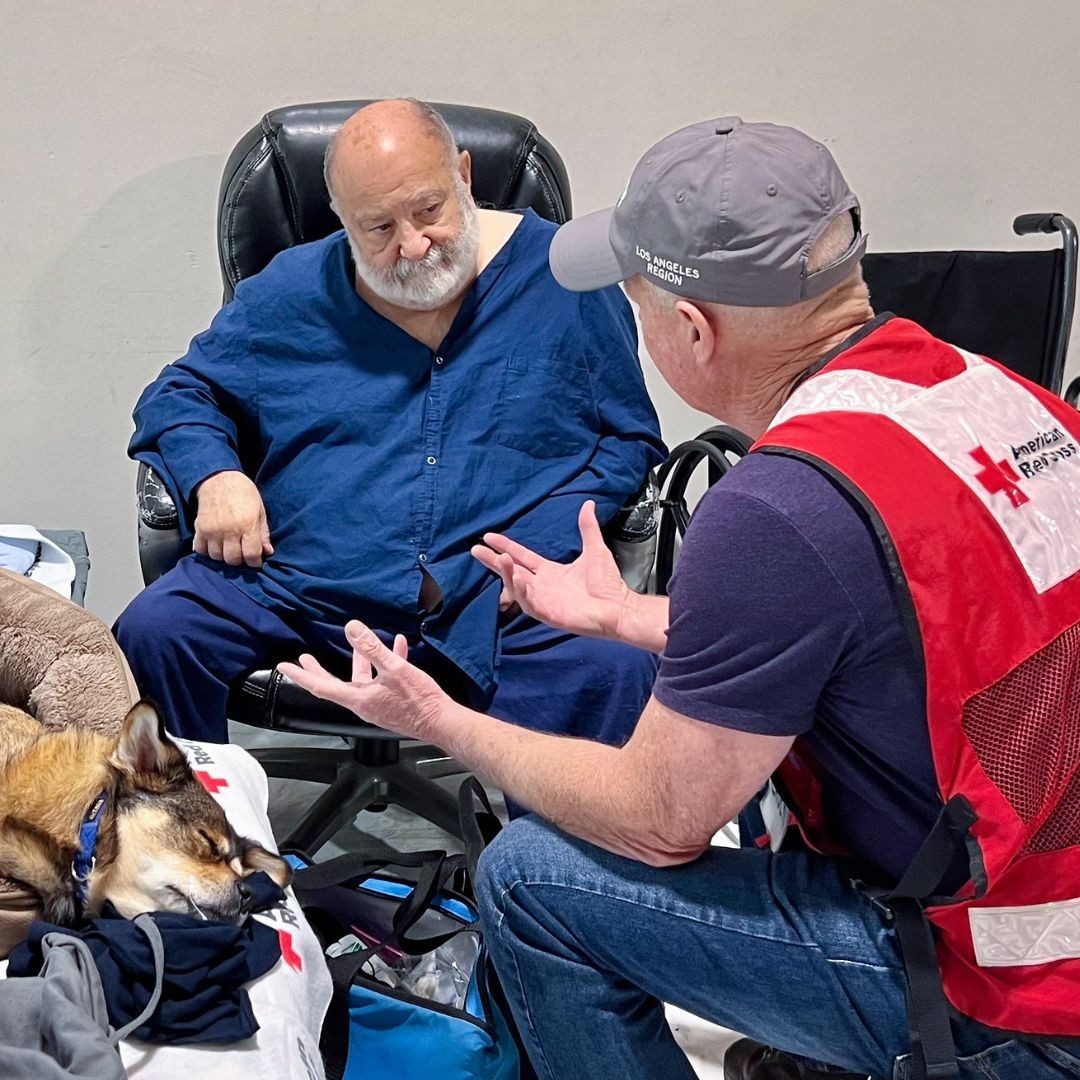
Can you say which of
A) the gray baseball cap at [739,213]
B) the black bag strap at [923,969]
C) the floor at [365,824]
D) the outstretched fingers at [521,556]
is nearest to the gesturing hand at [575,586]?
the outstretched fingers at [521,556]

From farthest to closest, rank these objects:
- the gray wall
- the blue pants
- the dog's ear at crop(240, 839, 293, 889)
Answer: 1. the gray wall
2. the blue pants
3. the dog's ear at crop(240, 839, 293, 889)

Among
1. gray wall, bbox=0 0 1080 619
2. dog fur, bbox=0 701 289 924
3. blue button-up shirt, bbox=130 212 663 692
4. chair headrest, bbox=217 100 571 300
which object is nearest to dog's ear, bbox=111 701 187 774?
dog fur, bbox=0 701 289 924

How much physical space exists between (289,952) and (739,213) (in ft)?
3.41

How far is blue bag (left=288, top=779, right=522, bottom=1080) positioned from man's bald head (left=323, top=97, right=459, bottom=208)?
1147 mm

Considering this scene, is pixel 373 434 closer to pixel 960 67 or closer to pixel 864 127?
pixel 864 127

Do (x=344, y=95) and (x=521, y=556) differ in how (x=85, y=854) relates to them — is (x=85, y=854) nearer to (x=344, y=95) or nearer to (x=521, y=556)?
(x=521, y=556)

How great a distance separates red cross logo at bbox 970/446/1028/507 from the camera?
115cm

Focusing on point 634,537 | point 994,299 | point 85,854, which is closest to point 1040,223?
point 994,299

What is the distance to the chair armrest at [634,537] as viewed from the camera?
7.32 ft

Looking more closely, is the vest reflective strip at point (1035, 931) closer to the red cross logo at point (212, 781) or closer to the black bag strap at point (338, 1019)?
the black bag strap at point (338, 1019)

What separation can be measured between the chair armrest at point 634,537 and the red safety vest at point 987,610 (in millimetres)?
1006

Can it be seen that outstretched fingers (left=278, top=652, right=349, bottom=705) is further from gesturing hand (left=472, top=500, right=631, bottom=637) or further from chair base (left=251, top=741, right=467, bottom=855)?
chair base (left=251, top=741, right=467, bottom=855)

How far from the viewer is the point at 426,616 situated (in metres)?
2.14

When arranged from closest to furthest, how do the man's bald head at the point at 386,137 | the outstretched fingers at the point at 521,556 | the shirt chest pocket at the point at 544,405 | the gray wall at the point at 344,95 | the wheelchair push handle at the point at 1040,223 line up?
the outstretched fingers at the point at 521,556
the man's bald head at the point at 386,137
the shirt chest pocket at the point at 544,405
the wheelchair push handle at the point at 1040,223
the gray wall at the point at 344,95
